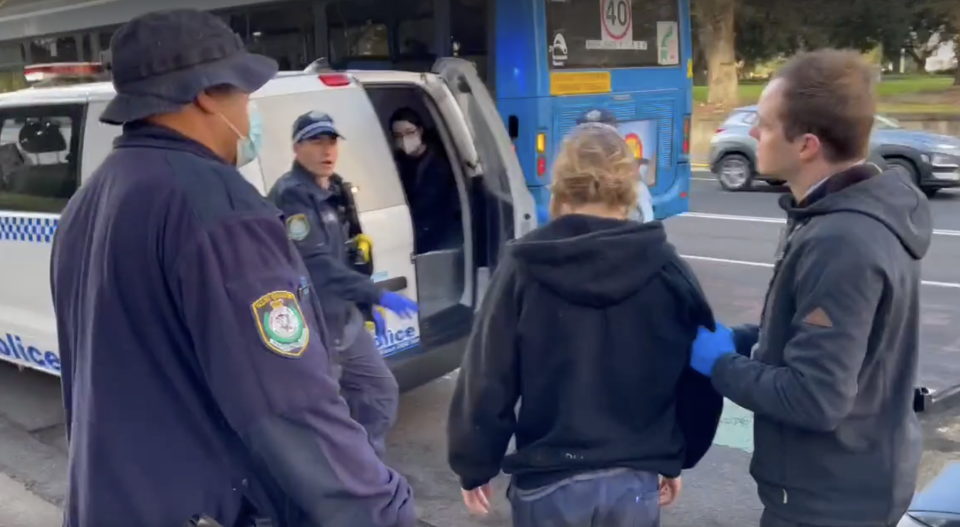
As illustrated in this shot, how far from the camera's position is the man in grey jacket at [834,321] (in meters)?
1.96

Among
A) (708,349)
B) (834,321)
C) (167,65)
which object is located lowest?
(708,349)

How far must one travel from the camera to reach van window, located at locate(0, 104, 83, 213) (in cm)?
489

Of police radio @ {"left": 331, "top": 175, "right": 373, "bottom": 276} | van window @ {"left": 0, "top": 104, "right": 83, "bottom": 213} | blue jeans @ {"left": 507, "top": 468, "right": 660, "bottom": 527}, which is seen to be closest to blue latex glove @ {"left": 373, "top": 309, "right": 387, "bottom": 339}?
Answer: police radio @ {"left": 331, "top": 175, "right": 373, "bottom": 276}

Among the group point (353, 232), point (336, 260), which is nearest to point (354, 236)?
point (353, 232)

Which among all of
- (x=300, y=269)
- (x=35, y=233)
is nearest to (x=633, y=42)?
(x=35, y=233)

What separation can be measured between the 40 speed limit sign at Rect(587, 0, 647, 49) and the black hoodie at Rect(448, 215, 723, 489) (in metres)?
6.63

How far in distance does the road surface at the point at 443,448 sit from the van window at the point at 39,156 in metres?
1.22

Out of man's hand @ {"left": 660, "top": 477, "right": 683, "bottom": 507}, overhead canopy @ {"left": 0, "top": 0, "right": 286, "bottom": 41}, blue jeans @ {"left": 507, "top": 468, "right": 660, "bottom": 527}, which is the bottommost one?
man's hand @ {"left": 660, "top": 477, "right": 683, "bottom": 507}

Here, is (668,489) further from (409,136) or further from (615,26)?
(615,26)

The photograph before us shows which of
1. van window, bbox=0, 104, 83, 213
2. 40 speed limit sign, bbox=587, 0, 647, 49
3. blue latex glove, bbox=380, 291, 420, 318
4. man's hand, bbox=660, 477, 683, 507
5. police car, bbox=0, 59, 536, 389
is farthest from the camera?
40 speed limit sign, bbox=587, 0, 647, 49

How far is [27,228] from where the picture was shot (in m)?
5.18

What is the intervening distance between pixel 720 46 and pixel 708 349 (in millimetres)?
27684

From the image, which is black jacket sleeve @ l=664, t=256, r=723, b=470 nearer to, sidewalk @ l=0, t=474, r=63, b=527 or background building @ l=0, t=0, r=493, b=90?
sidewalk @ l=0, t=474, r=63, b=527

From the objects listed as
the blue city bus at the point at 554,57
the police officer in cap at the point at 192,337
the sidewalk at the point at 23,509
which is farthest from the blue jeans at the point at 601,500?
the blue city bus at the point at 554,57
